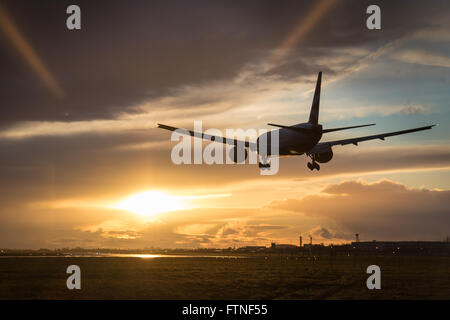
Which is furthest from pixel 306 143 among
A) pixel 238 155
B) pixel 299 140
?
pixel 238 155

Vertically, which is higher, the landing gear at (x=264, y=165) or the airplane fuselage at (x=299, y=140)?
the airplane fuselage at (x=299, y=140)

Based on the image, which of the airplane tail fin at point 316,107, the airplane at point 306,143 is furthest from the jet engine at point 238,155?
the airplane tail fin at point 316,107

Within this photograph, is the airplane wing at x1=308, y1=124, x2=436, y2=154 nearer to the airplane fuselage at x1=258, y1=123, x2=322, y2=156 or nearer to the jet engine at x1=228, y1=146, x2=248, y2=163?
the airplane fuselage at x1=258, y1=123, x2=322, y2=156

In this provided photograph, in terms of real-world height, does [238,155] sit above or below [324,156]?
above

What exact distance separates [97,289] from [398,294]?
1518 inches

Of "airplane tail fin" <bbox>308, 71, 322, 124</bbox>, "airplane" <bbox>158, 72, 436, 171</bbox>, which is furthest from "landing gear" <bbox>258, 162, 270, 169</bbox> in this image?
"airplane tail fin" <bbox>308, 71, 322, 124</bbox>

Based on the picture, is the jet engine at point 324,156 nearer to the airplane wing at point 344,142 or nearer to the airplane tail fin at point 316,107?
the airplane wing at point 344,142

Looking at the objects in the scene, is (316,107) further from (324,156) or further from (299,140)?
(324,156)

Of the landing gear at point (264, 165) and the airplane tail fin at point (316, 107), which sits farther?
the airplane tail fin at point (316, 107)
